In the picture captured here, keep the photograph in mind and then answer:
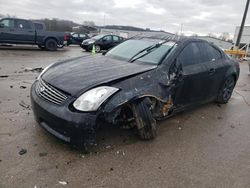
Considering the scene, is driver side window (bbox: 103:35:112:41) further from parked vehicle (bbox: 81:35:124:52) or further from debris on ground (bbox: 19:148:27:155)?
debris on ground (bbox: 19:148:27:155)

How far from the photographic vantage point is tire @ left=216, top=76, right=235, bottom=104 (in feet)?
18.6

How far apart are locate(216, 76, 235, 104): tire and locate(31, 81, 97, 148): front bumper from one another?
12.2 feet

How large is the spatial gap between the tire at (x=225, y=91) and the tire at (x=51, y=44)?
1324 centimetres

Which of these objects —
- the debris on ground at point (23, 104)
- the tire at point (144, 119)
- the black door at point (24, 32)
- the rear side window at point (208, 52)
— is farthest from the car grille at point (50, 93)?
the black door at point (24, 32)

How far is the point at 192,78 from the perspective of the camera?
436 centimetres

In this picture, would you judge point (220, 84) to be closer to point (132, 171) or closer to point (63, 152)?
point (132, 171)

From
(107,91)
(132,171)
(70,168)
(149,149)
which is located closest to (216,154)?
(149,149)

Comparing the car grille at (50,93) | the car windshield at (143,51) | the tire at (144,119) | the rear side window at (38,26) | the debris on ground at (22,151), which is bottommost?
the debris on ground at (22,151)

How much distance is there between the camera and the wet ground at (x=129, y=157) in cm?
276

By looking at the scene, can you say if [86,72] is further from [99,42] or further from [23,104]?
[99,42]

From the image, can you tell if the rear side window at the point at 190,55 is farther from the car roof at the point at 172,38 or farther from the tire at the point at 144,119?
the tire at the point at 144,119

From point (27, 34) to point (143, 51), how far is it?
12.9 meters

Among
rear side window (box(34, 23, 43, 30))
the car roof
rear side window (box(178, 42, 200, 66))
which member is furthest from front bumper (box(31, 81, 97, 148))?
rear side window (box(34, 23, 43, 30))

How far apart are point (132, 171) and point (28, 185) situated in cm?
115
